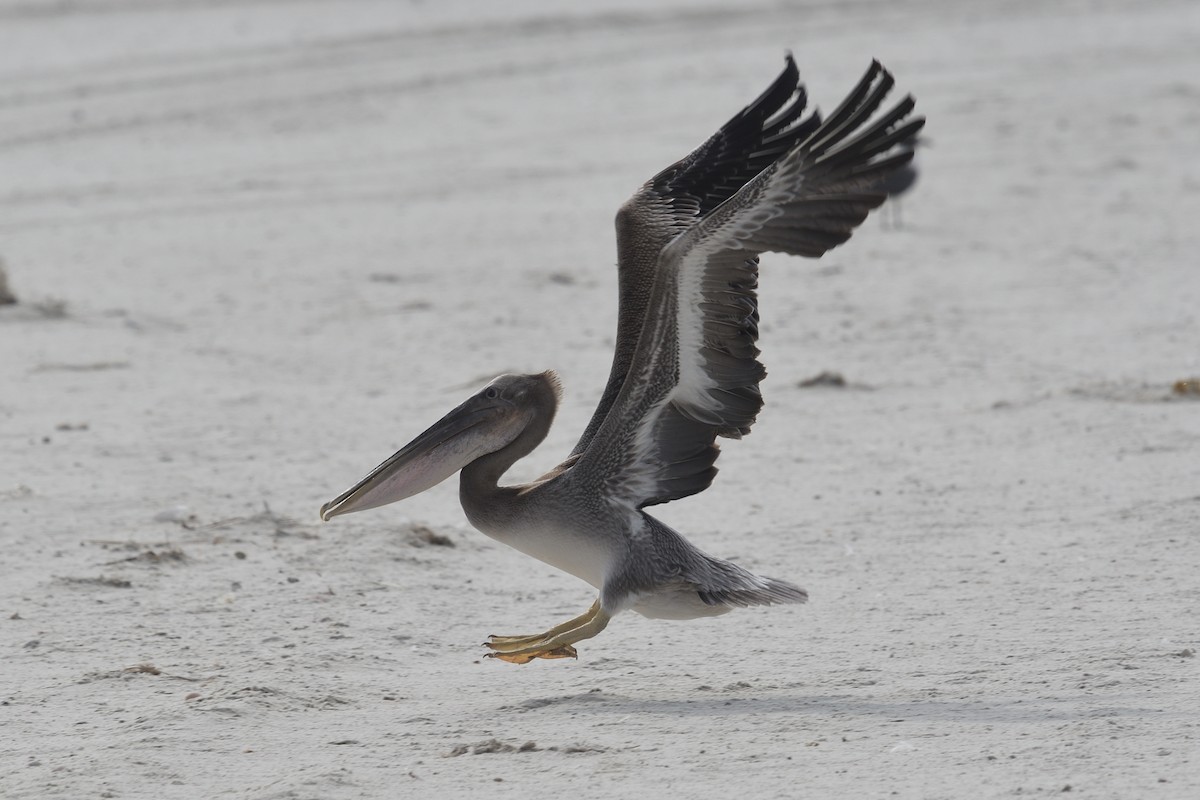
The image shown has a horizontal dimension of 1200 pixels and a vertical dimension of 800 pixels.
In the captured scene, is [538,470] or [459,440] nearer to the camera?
[459,440]

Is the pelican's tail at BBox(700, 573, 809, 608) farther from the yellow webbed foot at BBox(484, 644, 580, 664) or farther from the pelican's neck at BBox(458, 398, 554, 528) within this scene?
the pelican's neck at BBox(458, 398, 554, 528)

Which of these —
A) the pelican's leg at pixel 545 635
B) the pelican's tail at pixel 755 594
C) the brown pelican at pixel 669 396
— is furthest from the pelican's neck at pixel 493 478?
the pelican's tail at pixel 755 594

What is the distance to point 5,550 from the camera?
19.4 feet

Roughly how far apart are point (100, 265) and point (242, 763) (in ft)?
24.7

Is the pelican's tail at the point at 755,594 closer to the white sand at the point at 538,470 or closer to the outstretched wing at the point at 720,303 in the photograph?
the white sand at the point at 538,470

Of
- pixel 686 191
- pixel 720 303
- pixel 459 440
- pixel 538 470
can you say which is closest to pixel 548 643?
pixel 459 440

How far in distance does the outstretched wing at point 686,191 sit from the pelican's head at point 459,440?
215 millimetres

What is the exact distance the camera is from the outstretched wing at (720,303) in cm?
445

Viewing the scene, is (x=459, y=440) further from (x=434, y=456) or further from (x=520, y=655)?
(x=520, y=655)

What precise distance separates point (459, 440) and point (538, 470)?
199cm

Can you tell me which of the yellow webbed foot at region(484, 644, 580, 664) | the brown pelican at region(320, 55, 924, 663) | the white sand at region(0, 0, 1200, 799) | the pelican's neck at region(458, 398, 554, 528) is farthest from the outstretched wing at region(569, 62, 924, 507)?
the white sand at region(0, 0, 1200, 799)

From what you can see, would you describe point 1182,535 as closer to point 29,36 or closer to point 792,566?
point 792,566

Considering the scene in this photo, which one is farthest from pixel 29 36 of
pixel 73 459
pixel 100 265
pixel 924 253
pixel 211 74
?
pixel 73 459

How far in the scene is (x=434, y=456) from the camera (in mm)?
5328
